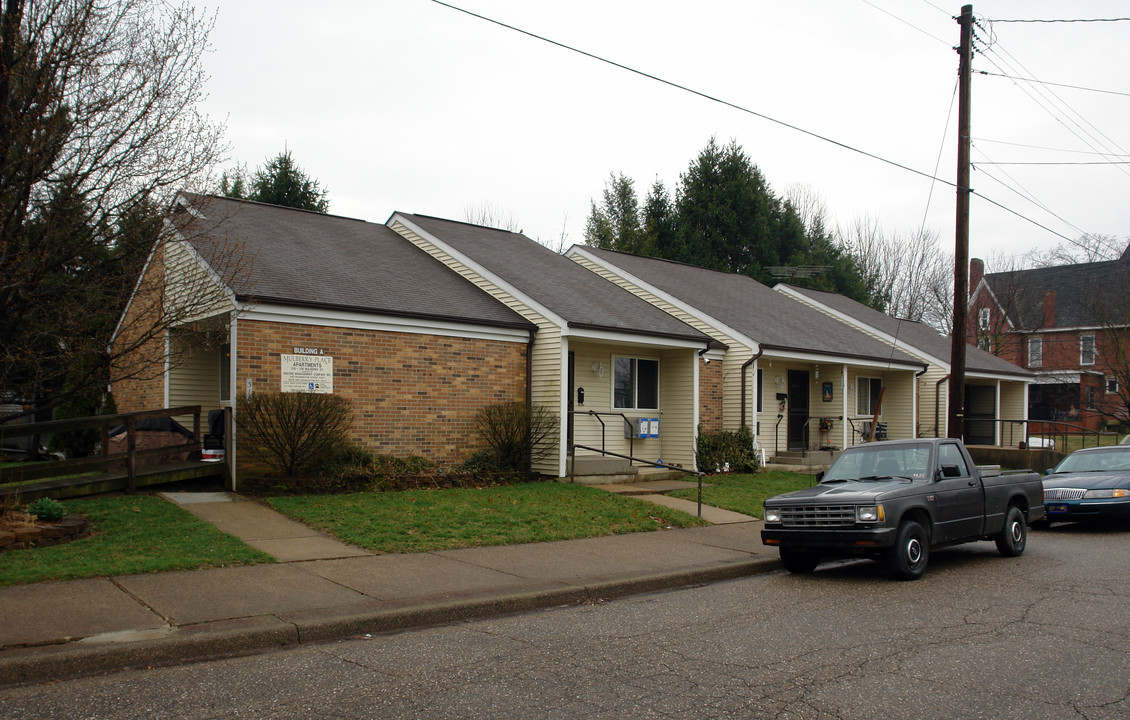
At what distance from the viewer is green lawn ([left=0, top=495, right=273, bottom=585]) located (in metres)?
8.10

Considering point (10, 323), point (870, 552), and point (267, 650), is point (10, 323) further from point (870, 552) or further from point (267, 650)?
point (870, 552)

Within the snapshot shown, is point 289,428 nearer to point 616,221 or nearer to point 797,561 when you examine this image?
point 797,561

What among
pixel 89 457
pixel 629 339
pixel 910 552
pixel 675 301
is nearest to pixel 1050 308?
pixel 675 301

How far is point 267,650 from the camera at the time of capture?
21.4 feet

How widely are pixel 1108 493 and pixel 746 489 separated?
5994 mm

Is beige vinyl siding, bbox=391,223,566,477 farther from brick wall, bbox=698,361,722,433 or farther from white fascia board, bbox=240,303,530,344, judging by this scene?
brick wall, bbox=698,361,722,433

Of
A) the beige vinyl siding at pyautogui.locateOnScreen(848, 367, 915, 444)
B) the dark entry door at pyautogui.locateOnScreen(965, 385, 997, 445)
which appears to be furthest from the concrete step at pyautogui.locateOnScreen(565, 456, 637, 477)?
the dark entry door at pyautogui.locateOnScreen(965, 385, 997, 445)

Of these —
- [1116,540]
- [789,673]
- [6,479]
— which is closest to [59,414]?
[6,479]

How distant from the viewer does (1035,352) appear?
48.2 meters

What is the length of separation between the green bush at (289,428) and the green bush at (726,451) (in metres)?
8.77

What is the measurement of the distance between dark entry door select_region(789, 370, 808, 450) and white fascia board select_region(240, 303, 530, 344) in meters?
9.32

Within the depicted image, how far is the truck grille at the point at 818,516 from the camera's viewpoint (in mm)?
9430

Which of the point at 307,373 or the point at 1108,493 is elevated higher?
the point at 307,373

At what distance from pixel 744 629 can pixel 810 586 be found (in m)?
2.35
